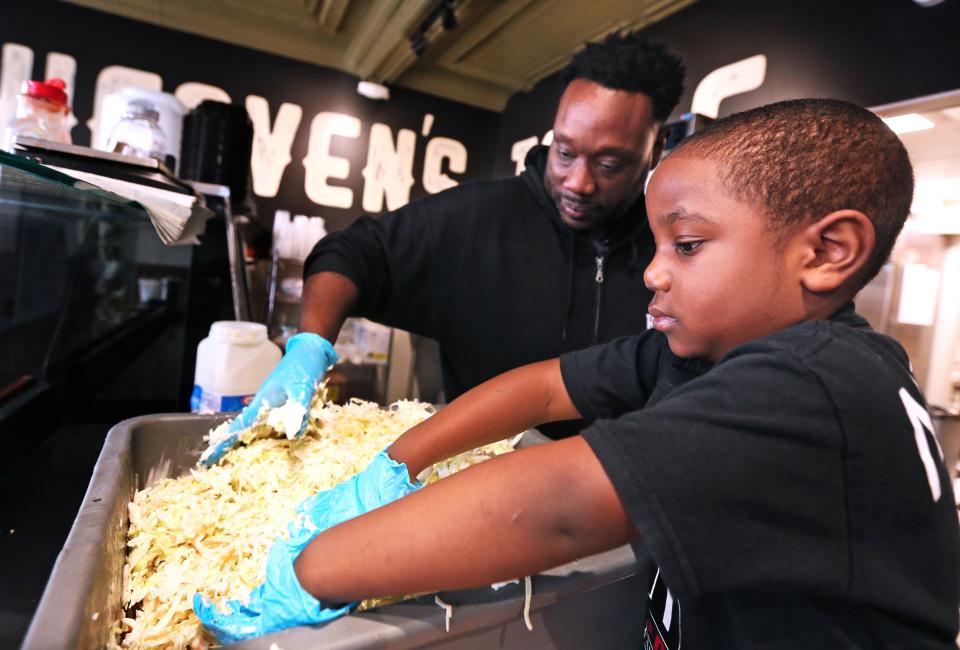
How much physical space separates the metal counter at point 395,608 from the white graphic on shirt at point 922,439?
0.36 m

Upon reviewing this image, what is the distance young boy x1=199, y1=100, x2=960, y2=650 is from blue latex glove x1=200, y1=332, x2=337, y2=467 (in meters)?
0.56

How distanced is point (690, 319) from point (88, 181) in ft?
3.35

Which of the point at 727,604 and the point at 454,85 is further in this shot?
the point at 454,85

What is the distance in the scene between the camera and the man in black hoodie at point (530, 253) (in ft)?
4.95

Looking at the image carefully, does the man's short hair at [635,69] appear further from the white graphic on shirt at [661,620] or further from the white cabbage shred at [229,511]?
the white graphic on shirt at [661,620]

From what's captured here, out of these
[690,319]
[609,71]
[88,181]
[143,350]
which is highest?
[609,71]

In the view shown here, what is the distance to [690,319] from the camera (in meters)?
0.69

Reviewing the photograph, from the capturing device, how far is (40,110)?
1.45 m

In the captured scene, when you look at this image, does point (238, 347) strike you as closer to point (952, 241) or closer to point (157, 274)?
point (157, 274)

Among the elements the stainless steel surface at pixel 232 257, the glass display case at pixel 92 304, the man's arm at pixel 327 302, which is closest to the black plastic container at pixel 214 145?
the glass display case at pixel 92 304

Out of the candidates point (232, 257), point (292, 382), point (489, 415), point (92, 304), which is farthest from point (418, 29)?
point (489, 415)

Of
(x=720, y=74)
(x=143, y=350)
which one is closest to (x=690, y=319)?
(x=143, y=350)

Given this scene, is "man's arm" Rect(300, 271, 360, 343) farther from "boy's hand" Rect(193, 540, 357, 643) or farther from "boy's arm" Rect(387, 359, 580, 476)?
"boy's hand" Rect(193, 540, 357, 643)

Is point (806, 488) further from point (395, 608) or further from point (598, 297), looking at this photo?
point (598, 297)
